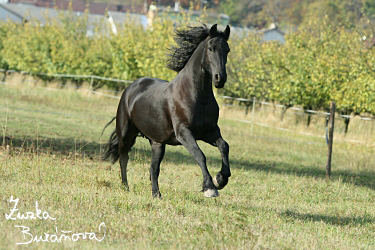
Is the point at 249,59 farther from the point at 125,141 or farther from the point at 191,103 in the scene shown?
the point at 191,103

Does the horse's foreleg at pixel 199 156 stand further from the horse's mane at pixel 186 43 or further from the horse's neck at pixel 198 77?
the horse's mane at pixel 186 43

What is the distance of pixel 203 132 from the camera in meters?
6.82

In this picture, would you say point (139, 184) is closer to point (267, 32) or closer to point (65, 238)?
Answer: point (65, 238)

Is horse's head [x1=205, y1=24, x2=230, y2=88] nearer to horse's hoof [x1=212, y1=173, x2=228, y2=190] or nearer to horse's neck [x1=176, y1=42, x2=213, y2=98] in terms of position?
horse's neck [x1=176, y1=42, x2=213, y2=98]

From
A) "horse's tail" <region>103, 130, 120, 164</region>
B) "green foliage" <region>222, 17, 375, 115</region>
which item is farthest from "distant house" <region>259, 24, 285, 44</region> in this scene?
"horse's tail" <region>103, 130, 120, 164</region>

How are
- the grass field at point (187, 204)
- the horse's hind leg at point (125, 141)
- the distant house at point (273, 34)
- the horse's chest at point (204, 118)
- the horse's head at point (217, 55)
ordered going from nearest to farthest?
the grass field at point (187, 204)
the horse's head at point (217, 55)
the horse's chest at point (204, 118)
the horse's hind leg at point (125, 141)
the distant house at point (273, 34)

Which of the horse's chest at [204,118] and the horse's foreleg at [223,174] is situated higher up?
the horse's chest at [204,118]

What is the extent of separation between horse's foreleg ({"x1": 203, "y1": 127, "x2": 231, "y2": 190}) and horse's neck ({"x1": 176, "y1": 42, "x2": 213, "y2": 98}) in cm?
53

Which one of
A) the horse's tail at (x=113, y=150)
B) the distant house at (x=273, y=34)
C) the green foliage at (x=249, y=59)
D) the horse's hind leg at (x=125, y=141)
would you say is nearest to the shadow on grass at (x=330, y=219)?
the horse's hind leg at (x=125, y=141)

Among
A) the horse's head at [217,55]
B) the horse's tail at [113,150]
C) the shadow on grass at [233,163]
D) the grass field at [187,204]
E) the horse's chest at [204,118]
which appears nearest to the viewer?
the grass field at [187,204]

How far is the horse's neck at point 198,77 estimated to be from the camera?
21.9ft

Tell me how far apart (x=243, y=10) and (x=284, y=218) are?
94.5 m

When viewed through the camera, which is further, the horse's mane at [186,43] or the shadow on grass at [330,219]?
the horse's mane at [186,43]

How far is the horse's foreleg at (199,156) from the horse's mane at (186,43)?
1167 mm
